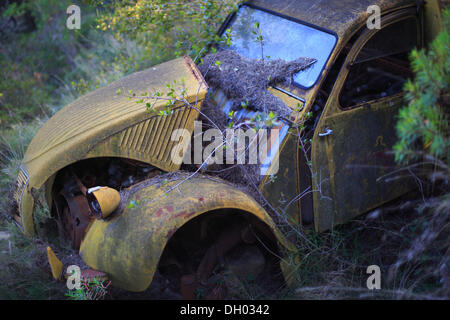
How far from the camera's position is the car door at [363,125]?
288cm

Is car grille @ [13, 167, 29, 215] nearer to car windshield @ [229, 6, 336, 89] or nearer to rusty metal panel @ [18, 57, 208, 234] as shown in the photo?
rusty metal panel @ [18, 57, 208, 234]

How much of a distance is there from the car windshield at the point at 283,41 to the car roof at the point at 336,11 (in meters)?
0.06

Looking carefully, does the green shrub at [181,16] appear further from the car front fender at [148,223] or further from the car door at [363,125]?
the car front fender at [148,223]

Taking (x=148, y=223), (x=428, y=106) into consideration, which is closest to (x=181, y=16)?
(x=148, y=223)

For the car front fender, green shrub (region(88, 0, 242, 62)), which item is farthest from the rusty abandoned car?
green shrub (region(88, 0, 242, 62))

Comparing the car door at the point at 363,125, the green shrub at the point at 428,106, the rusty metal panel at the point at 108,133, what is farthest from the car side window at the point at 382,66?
the rusty metal panel at the point at 108,133

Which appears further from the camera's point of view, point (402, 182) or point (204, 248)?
point (402, 182)

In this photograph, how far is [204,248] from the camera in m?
2.92

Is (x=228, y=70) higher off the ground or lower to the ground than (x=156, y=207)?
higher

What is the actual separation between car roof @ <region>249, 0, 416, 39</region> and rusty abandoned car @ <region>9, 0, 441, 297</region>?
0.01 m

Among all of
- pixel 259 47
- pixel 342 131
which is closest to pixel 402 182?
pixel 342 131

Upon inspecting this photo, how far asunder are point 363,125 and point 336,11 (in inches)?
35.7

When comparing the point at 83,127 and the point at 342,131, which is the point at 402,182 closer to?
the point at 342,131

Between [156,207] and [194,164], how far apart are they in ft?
1.95
